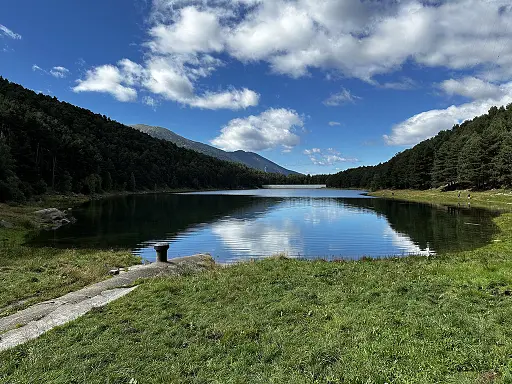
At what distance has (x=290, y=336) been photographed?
10.0 metres

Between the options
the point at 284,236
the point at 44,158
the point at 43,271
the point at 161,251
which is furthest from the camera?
the point at 44,158

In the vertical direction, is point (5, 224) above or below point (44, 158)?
below

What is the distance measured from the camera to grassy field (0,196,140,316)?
16353 millimetres

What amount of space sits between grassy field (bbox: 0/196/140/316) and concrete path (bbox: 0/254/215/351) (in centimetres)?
119

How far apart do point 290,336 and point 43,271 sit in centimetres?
1875

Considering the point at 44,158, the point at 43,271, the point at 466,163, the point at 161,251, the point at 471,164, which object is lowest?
the point at 43,271

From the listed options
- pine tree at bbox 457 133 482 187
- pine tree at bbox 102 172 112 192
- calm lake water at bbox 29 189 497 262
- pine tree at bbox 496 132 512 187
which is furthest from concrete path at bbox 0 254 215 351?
pine tree at bbox 102 172 112 192

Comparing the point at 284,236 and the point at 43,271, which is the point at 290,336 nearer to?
the point at 43,271

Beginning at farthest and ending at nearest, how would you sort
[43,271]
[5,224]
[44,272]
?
[5,224]
[43,271]
[44,272]

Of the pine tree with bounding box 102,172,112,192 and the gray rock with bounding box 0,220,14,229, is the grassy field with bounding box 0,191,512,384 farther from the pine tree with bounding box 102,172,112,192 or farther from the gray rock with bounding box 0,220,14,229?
the pine tree with bounding box 102,172,112,192

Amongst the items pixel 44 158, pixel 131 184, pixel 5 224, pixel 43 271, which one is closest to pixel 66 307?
pixel 43 271

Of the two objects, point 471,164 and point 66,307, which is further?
point 471,164

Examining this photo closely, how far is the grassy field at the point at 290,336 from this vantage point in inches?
315

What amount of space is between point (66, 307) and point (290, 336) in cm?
981
